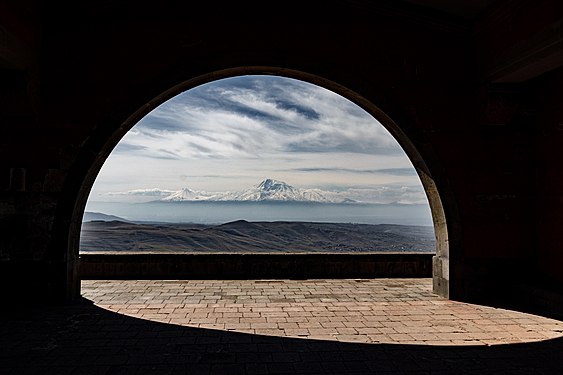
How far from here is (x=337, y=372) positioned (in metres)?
3.36

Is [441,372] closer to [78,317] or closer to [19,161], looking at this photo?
[78,317]

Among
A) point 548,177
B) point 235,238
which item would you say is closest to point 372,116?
point 548,177

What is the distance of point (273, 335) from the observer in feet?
14.1

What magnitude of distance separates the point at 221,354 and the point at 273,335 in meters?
0.70

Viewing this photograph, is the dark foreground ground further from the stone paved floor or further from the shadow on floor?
the shadow on floor

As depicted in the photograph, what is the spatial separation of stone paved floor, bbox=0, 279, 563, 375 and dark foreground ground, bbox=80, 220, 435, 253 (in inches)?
612

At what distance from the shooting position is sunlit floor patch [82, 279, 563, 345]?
436 centimetres

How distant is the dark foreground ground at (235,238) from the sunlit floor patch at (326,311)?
14.5 meters

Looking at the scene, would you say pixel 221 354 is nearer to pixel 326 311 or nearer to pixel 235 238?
pixel 326 311

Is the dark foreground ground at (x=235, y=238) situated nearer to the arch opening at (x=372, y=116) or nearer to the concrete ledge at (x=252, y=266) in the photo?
the concrete ledge at (x=252, y=266)

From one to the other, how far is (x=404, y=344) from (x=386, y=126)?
344 cm

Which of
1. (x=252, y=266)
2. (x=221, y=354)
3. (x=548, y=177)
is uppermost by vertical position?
(x=548, y=177)

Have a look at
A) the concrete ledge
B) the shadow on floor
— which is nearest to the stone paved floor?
the shadow on floor

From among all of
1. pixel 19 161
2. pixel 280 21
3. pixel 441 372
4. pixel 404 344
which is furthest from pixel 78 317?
pixel 280 21
